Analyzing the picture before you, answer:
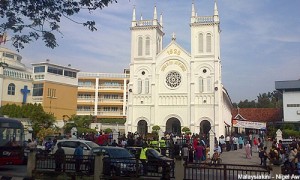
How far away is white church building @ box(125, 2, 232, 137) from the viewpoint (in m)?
46.2

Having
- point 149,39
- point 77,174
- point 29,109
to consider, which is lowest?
point 77,174

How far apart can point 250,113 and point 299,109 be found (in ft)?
66.7

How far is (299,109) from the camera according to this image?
Answer: 40.7m

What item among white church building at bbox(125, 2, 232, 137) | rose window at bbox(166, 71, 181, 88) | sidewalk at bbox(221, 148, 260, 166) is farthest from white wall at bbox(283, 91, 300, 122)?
sidewalk at bbox(221, 148, 260, 166)

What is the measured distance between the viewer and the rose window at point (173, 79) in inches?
1905

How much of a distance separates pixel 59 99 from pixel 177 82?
57.7ft

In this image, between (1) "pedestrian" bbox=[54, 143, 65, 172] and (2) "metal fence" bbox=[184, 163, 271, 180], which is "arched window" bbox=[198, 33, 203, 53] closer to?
(2) "metal fence" bbox=[184, 163, 271, 180]

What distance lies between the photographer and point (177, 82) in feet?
159

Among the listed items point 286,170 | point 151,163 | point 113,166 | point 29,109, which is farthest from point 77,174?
point 29,109

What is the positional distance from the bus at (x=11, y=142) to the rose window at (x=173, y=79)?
32.7 m

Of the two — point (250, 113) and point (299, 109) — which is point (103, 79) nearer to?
point (250, 113)

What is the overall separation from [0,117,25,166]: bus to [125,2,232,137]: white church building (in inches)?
1216

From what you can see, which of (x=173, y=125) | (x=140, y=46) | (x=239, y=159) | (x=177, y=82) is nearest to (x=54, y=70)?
(x=140, y=46)

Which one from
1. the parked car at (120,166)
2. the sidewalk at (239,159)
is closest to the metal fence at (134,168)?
the parked car at (120,166)
